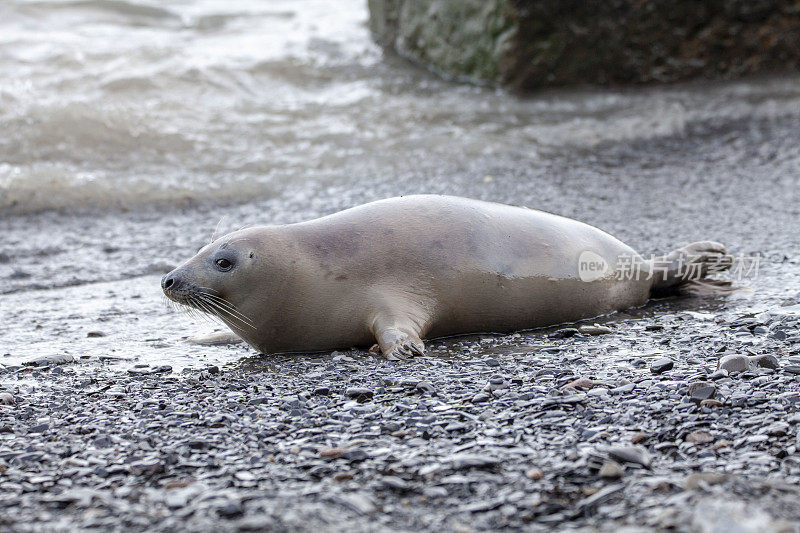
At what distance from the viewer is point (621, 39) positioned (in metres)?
9.64

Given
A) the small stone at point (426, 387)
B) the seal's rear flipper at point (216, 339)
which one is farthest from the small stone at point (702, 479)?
the seal's rear flipper at point (216, 339)

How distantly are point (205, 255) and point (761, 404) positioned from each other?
2.29 meters

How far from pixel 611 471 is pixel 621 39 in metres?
8.05

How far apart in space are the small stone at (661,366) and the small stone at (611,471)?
3.08 ft

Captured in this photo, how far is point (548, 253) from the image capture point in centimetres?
415

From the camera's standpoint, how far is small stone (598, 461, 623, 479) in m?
2.33

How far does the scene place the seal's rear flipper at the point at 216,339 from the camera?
4258mm

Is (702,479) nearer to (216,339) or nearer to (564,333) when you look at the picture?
(564,333)

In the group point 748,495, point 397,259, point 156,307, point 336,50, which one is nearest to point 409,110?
point 336,50

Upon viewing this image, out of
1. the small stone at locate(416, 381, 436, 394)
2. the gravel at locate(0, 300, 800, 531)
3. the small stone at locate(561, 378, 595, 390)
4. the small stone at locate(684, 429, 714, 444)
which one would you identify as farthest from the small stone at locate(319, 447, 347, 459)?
the small stone at locate(684, 429, 714, 444)

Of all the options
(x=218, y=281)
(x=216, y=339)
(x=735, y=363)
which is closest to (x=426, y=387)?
(x=735, y=363)

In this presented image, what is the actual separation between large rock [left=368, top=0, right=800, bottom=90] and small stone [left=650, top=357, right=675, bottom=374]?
21.8 ft

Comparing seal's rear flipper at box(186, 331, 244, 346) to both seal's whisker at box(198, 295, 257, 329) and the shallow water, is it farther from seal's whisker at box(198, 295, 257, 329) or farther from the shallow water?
seal's whisker at box(198, 295, 257, 329)

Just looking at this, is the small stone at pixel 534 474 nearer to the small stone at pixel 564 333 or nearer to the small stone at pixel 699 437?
the small stone at pixel 699 437
